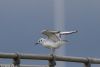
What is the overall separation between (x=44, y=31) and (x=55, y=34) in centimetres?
17

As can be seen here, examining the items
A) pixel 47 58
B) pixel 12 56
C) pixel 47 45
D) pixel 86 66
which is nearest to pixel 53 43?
pixel 47 45

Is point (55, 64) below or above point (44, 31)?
below

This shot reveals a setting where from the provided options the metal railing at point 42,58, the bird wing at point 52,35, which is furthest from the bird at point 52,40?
the metal railing at point 42,58

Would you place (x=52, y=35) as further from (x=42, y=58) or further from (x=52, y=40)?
(x=42, y=58)

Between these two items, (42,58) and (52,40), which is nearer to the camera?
(42,58)

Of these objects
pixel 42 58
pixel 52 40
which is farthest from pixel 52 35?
pixel 42 58

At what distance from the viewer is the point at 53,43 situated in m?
4.94

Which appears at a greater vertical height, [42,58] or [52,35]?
[52,35]

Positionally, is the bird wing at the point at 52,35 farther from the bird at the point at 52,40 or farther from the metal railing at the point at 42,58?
the metal railing at the point at 42,58

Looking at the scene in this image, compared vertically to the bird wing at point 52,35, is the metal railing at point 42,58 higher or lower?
lower

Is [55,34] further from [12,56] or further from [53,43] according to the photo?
[12,56]

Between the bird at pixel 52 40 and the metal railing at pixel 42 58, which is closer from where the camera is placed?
the metal railing at pixel 42 58

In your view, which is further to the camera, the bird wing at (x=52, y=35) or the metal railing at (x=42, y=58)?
the bird wing at (x=52, y=35)

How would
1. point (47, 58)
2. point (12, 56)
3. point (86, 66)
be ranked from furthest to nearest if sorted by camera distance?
1. point (86, 66)
2. point (47, 58)
3. point (12, 56)
